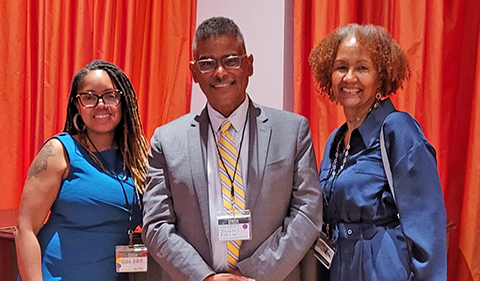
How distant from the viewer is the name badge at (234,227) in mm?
1600

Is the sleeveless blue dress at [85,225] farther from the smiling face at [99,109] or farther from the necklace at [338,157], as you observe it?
the necklace at [338,157]

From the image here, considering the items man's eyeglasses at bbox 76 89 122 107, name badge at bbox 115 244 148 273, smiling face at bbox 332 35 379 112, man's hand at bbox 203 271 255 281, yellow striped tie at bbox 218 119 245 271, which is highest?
smiling face at bbox 332 35 379 112

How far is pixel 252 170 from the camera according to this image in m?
1.67

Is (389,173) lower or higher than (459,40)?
lower

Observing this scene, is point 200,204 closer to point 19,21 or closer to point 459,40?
point 459,40

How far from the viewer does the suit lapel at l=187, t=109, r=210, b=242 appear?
165 cm

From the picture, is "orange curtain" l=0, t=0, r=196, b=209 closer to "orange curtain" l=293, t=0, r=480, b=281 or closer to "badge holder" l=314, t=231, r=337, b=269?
"orange curtain" l=293, t=0, r=480, b=281

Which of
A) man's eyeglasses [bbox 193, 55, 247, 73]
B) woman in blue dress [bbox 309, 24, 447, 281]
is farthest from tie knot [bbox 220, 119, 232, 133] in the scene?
woman in blue dress [bbox 309, 24, 447, 281]

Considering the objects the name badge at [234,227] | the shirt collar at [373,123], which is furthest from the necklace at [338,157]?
the name badge at [234,227]

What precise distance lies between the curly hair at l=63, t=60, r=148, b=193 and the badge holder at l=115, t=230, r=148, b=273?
11.5 inches

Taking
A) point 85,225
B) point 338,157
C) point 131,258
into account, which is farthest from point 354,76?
point 85,225

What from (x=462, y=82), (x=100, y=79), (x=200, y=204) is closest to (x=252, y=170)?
(x=200, y=204)

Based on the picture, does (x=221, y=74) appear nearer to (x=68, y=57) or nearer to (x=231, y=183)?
(x=231, y=183)

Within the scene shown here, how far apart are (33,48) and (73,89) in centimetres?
136
